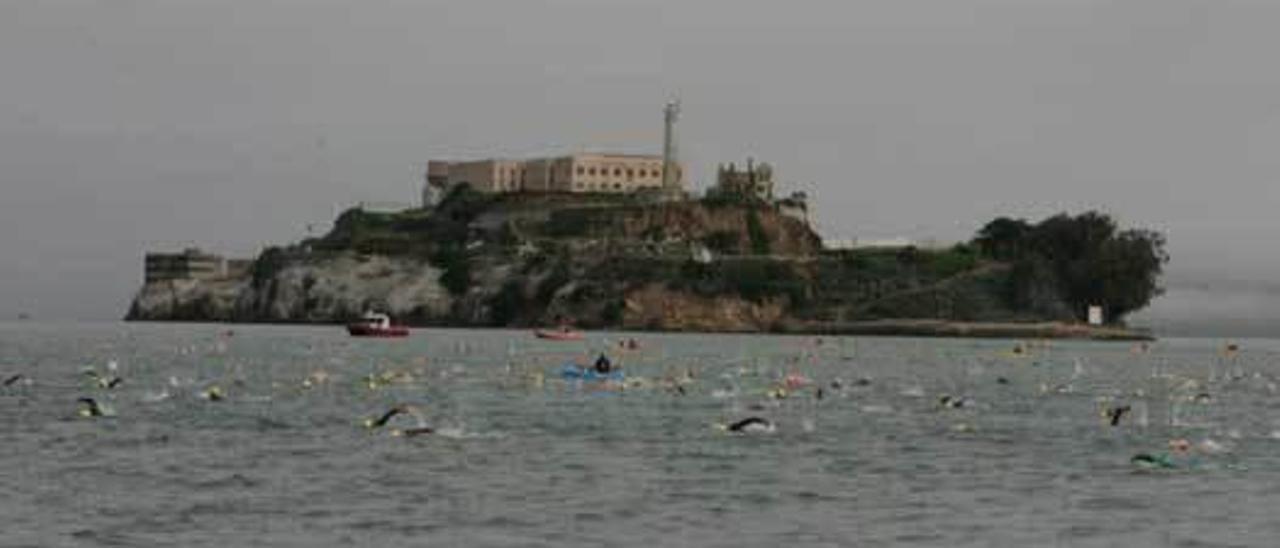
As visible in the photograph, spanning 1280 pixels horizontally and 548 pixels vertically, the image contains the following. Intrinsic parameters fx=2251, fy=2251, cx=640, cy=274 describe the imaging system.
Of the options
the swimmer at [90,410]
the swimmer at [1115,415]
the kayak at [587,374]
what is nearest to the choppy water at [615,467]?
the swimmer at [90,410]

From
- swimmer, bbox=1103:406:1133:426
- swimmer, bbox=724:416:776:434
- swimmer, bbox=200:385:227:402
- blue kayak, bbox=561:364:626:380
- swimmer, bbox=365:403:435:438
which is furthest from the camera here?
blue kayak, bbox=561:364:626:380

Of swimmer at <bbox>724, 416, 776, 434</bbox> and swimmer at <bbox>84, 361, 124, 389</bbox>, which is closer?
swimmer at <bbox>724, 416, 776, 434</bbox>

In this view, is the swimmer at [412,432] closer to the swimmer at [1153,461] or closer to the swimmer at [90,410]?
the swimmer at [90,410]

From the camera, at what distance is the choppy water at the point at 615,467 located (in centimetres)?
4419

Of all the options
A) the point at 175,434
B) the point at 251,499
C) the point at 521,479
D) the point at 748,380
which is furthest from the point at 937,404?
the point at 251,499

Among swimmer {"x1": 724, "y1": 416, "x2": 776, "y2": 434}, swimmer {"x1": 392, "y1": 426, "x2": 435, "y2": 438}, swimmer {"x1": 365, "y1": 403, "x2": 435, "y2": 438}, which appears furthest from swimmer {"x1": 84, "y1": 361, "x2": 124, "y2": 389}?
swimmer {"x1": 724, "y1": 416, "x2": 776, "y2": 434}

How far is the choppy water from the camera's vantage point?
145ft

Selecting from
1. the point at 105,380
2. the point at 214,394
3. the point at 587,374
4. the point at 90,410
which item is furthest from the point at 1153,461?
the point at 105,380

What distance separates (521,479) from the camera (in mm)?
53531

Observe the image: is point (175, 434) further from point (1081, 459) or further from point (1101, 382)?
point (1101, 382)

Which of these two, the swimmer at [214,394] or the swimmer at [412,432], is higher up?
the swimmer at [214,394]

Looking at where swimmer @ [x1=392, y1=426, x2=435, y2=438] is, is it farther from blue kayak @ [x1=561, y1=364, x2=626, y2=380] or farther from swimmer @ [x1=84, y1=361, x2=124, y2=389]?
blue kayak @ [x1=561, y1=364, x2=626, y2=380]

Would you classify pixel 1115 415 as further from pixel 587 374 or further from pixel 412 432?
pixel 587 374

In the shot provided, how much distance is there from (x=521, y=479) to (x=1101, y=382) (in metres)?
80.6
